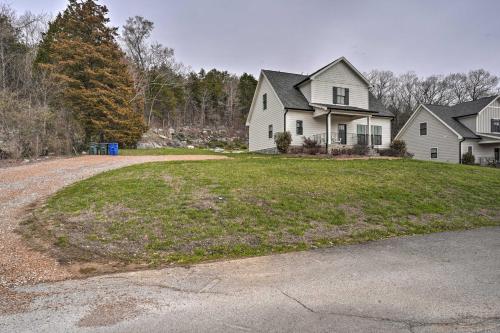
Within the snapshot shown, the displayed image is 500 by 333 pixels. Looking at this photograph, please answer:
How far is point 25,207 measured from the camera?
315 inches

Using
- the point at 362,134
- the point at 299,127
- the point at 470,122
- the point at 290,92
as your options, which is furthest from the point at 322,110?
the point at 470,122

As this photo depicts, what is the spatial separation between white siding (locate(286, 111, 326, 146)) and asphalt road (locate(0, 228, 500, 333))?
1860cm

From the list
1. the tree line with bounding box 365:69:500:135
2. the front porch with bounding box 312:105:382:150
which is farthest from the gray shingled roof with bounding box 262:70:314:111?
the tree line with bounding box 365:69:500:135

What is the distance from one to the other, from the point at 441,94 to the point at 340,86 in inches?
1751

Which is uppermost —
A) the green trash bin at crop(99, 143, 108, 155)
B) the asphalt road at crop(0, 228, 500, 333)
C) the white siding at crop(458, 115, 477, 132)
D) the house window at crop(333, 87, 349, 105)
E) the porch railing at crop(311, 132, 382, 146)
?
the house window at crop(333, 87, 349, 105)

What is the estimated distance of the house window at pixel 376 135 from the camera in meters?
26.6

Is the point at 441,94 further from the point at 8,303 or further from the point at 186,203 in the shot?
the point at 8,303

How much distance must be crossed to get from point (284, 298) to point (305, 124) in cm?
2116

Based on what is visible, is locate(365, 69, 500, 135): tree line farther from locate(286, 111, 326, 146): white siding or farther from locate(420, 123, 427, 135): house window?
locate(286, 111, 326, 146): white siding

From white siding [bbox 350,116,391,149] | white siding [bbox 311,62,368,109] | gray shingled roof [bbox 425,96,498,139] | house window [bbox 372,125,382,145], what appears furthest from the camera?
gray shingled roof [bbox 425,96,498,139]

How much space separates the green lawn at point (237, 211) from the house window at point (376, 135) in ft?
47.2

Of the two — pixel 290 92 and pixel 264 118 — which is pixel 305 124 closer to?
pixel 290 92

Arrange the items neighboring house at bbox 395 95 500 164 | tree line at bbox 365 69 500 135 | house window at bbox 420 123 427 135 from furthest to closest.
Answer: tree line at bbox 365 69 500 135, house window at bbox 420 123 427 135, neighboring house at bbox 395 95 500 164

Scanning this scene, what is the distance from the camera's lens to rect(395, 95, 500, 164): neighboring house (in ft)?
95.1
